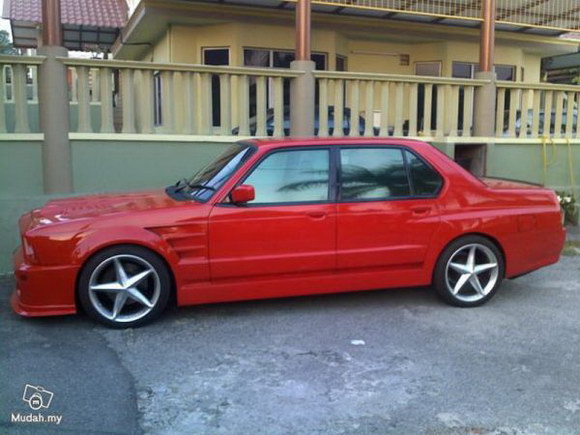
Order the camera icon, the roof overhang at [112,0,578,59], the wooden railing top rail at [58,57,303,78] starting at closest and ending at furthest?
the camera icon
the wooden railing top rail at [58,57,303,78]
the roof overhang at [112,0,578,59]

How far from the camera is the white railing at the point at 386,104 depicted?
8.82 metres

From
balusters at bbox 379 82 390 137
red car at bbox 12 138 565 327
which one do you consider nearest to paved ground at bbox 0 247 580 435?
red car at bbox 12 138 565 327

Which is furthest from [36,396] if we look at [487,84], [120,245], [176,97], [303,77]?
[487,84]

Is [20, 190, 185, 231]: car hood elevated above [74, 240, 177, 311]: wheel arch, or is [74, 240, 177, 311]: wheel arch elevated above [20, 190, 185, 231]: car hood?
[20, 190, 185, 231]: car hood

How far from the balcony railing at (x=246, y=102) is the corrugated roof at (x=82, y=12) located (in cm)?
243

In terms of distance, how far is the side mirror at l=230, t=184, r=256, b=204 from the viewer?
5.01 m

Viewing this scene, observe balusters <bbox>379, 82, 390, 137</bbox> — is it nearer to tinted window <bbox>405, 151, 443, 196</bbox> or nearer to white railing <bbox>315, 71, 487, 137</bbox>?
white railing <bbox>315, 71, 487, 137</bbox>

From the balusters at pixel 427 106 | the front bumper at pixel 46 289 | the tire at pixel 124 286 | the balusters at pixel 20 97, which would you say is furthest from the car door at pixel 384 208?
the balusters at pixel 20 97

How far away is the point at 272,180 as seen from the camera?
5305 mm

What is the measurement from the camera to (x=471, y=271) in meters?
5.66

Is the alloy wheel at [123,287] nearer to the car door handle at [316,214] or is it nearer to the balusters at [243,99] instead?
the car door handle at [316,214]

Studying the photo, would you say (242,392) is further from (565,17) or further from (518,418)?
(565,17)

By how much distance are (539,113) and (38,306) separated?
868cm

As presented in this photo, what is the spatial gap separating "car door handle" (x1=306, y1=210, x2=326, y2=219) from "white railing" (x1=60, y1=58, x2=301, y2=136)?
3341 mm
